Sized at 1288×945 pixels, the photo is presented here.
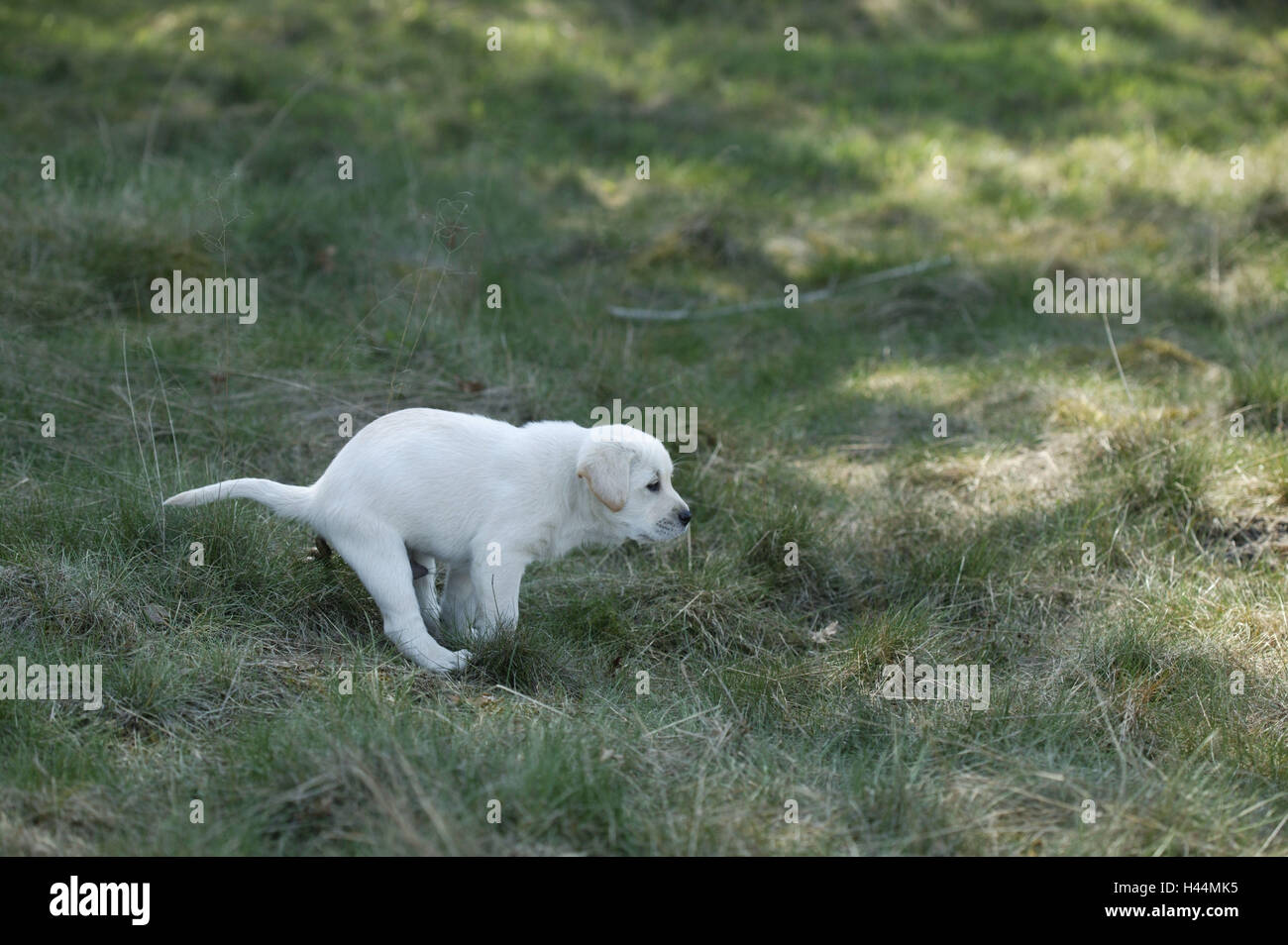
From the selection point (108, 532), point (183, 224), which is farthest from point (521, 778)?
point (183, 224)

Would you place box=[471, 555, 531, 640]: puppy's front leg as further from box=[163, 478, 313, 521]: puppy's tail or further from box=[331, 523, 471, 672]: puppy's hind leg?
box=[163, 478, 313, 521]: puppy's tail

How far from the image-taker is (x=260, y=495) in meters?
4.38

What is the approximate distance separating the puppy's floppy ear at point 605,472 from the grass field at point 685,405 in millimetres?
590

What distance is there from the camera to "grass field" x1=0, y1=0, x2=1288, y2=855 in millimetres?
3402

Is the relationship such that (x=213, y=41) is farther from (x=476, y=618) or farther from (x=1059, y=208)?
(x=476, y=618)

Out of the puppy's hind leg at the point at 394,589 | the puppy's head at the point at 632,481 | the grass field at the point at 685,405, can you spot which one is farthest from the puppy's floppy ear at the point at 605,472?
the puppy's hind leg at the point at 394,589

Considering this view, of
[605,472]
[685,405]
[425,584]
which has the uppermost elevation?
[685,405]

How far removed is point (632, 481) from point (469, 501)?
61 centimetres

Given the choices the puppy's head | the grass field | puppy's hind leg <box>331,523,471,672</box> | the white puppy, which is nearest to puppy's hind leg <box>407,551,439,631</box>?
the white puppy

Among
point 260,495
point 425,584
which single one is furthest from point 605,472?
point 260,495

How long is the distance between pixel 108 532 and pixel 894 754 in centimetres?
303

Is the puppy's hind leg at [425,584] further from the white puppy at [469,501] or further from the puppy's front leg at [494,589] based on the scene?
the puppy's front leg at [494,589]

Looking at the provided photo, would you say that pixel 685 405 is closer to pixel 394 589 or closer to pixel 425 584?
pixel 425 584

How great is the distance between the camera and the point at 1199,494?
5.57m
